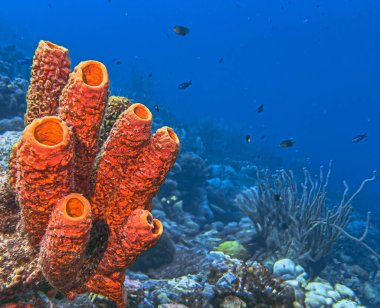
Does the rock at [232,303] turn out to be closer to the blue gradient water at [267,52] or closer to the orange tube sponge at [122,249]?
the orange tube sponge at [122,249]

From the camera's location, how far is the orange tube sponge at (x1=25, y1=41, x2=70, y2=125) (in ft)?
5.52

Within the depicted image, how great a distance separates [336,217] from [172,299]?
4346 millimetres

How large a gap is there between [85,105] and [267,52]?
4291 inches


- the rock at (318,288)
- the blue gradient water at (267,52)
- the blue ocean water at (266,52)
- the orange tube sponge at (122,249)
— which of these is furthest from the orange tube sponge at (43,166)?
the blue gradient water at (267,52)

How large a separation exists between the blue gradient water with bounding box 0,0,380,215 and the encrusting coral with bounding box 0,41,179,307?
7864 cm

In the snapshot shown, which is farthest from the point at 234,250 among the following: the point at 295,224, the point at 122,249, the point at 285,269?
the point at 122,249

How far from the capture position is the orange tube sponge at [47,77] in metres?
1.68

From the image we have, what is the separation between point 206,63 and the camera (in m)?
116

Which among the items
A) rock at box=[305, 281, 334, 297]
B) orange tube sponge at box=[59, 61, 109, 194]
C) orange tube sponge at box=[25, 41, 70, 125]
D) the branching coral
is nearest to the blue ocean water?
the branching coral

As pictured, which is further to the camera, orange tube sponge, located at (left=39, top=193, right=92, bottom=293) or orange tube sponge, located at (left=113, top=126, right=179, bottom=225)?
orange tube sponge, located at (left=113, top=126, right=179, bottom=225)

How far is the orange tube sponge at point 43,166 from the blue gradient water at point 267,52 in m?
79.0

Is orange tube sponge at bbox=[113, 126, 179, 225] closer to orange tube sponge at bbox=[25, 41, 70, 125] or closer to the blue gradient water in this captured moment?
orange tube sponge at bbox=[25, 41, 70, 125]

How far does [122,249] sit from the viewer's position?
1.70 metres

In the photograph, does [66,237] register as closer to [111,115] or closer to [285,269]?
[111,115]
